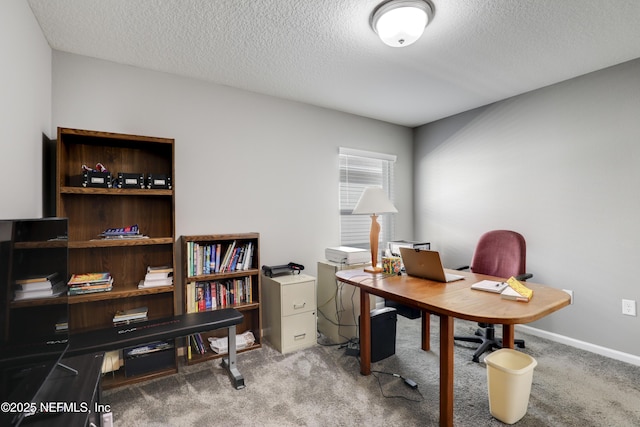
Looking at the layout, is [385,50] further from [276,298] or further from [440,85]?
[276,298]

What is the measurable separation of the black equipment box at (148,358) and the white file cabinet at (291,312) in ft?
2.75

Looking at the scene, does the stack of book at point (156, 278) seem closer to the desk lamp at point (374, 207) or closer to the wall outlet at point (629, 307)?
the desk lamp at point (374, 207)

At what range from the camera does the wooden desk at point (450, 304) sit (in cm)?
142

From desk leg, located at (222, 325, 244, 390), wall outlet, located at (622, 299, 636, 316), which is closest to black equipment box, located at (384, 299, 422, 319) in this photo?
wall outlet, located at (622, 299, 636, 316)

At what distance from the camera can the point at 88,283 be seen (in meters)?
2.08

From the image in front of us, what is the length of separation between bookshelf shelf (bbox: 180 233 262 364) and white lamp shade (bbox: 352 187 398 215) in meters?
1.00

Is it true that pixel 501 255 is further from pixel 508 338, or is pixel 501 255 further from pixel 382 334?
pixel 382 334

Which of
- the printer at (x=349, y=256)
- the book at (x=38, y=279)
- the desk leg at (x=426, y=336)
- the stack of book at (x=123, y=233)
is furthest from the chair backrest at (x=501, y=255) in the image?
the book at (x=38, y=279)

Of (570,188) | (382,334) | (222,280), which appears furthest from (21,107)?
(570,188)

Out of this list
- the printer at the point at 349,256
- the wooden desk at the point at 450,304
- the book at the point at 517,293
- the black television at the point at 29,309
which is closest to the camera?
the black television at the point at 29,309

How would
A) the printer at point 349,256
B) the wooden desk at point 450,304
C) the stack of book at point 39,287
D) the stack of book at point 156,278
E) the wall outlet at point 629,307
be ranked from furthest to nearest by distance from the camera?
the printer at point 349,256 → the wall outlet at point 629,307 → the stack of book at point 156,278 → the wooden desk at point 450,304 → the stack of book at point 39,287

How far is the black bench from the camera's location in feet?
5.90

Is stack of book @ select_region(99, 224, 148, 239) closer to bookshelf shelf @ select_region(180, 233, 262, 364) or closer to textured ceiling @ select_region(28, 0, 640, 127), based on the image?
bookshelf shelf @ select_region(180, 233, 262, 364)

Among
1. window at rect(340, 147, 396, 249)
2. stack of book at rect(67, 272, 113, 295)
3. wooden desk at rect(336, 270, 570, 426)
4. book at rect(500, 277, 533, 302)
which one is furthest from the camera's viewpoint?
window at rect(340, 147, 396, 249)
